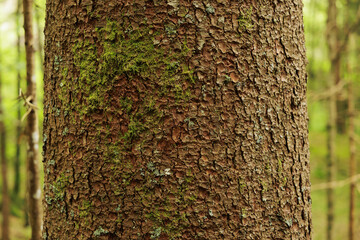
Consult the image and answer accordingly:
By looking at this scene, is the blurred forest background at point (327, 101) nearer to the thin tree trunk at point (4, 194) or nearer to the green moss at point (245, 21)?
the thin tree trunk at point (4, 194)

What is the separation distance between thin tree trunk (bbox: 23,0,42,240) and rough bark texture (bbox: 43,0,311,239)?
1789mm

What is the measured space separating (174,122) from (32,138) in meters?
2.18

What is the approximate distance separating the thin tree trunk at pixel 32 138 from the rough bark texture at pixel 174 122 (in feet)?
5.87

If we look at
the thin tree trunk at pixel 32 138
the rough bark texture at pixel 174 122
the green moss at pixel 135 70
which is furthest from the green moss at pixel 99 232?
the thin tree trunk at pixel 32 138

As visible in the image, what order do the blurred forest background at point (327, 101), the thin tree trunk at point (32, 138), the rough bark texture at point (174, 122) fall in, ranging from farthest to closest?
the blurred forest background at point (327, 101)
the thin tree trunk at point (32, 138)
the rough bark texture at point (174, 122)

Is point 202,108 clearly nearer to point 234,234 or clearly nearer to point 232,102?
point 232,102

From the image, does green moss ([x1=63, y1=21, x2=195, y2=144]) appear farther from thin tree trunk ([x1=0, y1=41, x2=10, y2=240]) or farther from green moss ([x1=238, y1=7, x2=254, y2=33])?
thin tree trunk ([x1=0, y1=41, x2=10, y2=240])

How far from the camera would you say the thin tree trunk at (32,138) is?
9.24ft

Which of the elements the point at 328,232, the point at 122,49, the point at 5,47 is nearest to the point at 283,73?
the point at 122,49

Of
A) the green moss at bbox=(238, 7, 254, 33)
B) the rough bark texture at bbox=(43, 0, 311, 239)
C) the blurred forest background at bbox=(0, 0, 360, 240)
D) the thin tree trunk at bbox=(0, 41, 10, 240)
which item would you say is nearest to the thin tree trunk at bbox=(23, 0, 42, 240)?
the rough bark texture at bbox=(43, 0, 311, 239)

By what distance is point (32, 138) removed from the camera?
2881 millimetres

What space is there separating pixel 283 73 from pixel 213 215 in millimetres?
646

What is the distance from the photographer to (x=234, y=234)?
1.17 m

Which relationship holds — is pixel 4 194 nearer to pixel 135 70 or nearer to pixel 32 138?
pixel 32 138
